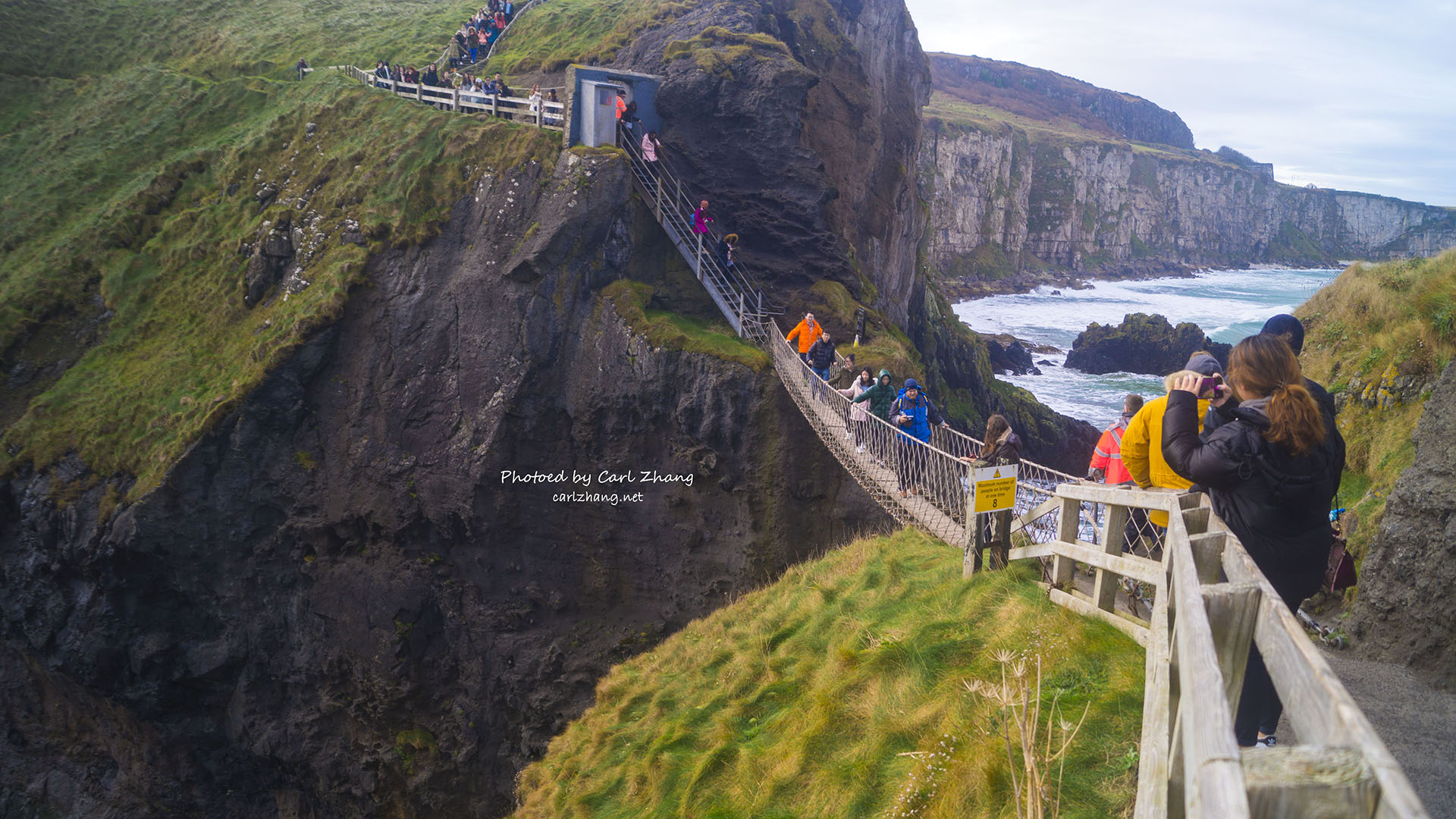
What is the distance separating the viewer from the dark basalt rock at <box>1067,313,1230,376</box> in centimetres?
4484

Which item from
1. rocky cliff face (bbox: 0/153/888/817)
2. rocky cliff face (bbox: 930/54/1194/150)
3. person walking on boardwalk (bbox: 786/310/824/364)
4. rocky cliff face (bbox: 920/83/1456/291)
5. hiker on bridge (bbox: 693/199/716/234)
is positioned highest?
rocky cliff face (bbox: 930/54/1194/150)

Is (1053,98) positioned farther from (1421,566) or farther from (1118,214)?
(1421,566)

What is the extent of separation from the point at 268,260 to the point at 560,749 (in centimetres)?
1367

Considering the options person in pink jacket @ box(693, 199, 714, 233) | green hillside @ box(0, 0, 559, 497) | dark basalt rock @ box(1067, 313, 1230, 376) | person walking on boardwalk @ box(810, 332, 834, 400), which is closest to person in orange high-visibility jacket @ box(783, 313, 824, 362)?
person walking on boardwalk @ box(810, 332, 834, 400)

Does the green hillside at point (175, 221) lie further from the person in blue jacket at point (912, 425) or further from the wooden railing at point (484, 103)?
the person in blue jacket at point (912, 425)

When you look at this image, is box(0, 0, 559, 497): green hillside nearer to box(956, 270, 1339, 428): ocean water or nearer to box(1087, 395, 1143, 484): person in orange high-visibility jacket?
box(1087, 395, 1143, 484): person in orange high-visibility jacket

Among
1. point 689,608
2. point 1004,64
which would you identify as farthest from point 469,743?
point 1004,64

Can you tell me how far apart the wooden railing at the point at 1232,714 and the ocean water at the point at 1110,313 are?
33830 mm

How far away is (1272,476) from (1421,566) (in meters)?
3.11

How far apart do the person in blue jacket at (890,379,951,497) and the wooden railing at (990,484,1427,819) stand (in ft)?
18.9

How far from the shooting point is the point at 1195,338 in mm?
44844

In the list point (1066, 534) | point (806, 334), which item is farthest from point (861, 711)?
point (806, 334)

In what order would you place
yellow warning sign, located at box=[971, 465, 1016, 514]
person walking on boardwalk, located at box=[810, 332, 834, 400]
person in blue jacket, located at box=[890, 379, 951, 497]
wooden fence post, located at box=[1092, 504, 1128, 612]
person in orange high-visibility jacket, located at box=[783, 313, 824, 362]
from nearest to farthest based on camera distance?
wooden fence post, located at box=[1092, 504, 1128, 612]
yellow warning sign, located at box=[971, 465, 1016, 514]
person in blue jacket, located at box=[890, 379, 951, 497]
person walking on boardwalk, located at box=[810, 332, 834, 400]
person in orange high-visibility jacket, located at box=[783, 313, 824, 362]

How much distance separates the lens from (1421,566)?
527 centimetres
